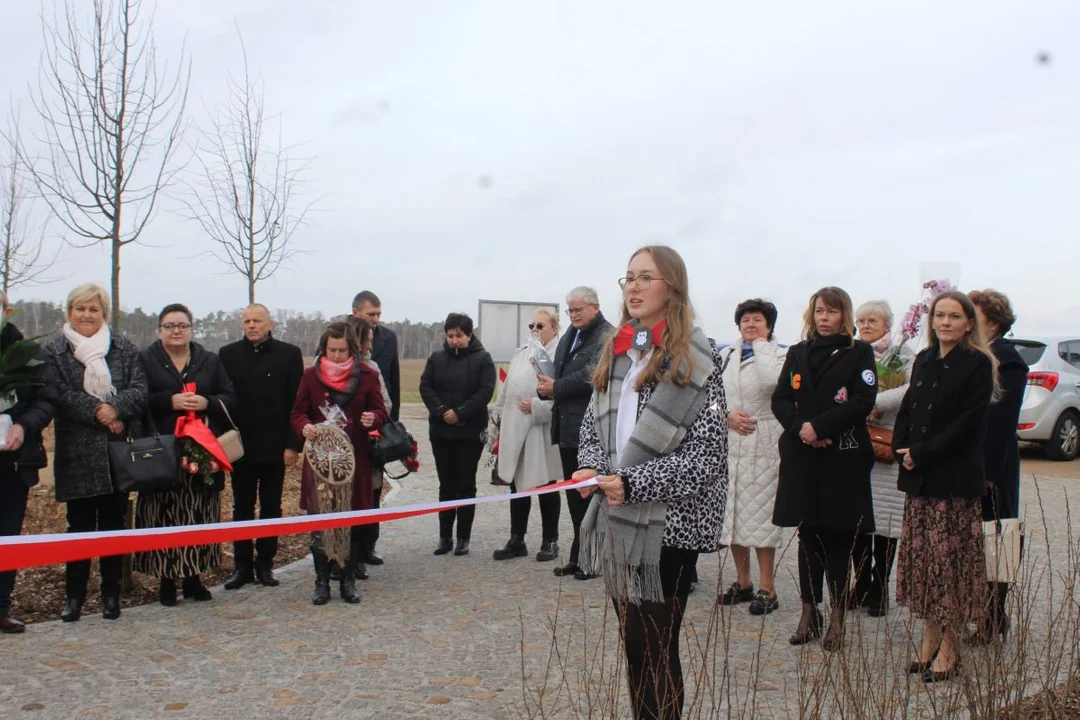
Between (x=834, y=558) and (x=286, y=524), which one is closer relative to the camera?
(x=286, y=524)

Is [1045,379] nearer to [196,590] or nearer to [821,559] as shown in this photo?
[821,559]

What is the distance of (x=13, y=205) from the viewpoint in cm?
1864

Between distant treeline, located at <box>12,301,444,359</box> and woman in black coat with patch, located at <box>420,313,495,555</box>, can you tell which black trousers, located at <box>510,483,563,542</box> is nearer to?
woman in black coat with patch, located at <box>420,313,495,555</box>

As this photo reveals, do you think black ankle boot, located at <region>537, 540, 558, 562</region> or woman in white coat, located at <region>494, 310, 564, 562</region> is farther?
woman in white coat, located at <region>494, 310, 564, 562</region>

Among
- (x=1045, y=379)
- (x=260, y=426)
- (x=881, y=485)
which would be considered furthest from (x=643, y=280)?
(x=1045, y=379)

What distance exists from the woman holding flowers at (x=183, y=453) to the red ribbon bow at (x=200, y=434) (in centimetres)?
5

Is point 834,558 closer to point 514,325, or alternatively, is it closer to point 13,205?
point 514,325

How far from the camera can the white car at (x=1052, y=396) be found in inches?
596

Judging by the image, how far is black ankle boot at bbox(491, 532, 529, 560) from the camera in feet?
26.1

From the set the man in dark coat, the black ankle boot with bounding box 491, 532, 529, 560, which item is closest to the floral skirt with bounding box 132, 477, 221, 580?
the man in dark coat

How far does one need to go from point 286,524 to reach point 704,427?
1.47m

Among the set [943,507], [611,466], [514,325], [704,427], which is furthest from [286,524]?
[514,325]

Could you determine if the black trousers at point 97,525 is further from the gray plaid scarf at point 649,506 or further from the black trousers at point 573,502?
the gray plaid scarf at point 649,506

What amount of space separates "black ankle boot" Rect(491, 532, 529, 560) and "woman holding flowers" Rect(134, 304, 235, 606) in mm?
2290
